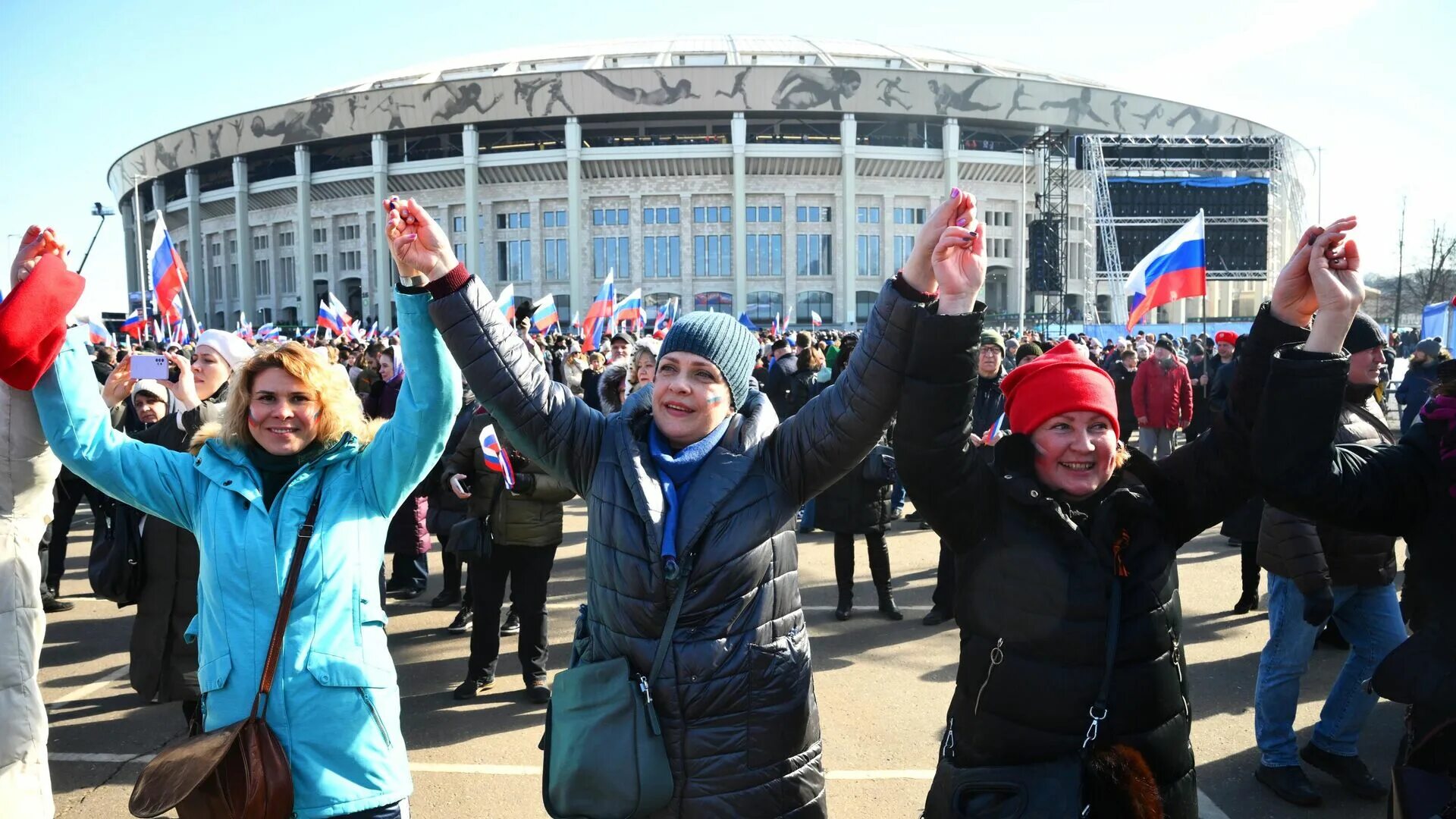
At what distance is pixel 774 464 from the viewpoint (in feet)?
7.78

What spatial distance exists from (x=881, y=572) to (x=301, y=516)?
4.78 meters

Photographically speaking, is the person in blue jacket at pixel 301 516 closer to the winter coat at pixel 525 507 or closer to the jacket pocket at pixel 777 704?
the jacket pocket at pixel 777 704

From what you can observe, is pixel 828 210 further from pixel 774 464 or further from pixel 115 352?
pixel 774 464

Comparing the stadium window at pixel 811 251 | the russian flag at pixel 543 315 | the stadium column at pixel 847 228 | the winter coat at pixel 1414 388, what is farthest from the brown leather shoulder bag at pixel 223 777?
the stadium window at pixel 811 251

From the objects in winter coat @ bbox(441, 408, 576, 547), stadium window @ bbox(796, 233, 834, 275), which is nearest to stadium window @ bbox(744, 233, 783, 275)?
stadium window @ bbox(796, 233, 834, 275)

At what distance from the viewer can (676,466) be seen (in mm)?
2340

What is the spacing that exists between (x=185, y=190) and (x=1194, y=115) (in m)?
70.8

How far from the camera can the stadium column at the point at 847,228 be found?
2172 inches

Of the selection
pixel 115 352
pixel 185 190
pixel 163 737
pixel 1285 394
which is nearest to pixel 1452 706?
pixel 1285 394

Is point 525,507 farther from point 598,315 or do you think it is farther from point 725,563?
point 598,315

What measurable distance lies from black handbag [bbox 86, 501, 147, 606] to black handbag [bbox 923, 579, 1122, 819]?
3.75 m

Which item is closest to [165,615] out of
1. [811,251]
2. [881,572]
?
[881,572]

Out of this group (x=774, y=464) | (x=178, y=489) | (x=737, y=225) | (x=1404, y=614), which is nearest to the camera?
(x=1404, y=614)

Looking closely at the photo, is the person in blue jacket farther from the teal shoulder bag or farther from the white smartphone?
the white smartphone
